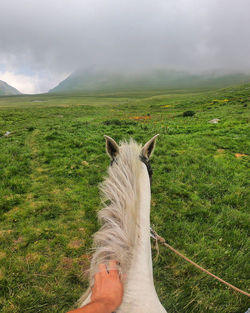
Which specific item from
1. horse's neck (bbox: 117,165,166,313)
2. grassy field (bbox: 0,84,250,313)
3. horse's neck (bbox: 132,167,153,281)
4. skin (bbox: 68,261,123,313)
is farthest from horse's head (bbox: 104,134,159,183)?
grassy field (bbox: 0,84,250,313)

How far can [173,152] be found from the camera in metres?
6.64

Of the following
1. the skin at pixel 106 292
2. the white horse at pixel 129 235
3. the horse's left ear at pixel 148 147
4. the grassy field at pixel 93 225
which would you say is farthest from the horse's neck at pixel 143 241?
the grassy field at pixel 93 225

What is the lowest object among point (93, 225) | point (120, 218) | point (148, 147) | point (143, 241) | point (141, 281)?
point (93, 225)

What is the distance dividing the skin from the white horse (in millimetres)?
45

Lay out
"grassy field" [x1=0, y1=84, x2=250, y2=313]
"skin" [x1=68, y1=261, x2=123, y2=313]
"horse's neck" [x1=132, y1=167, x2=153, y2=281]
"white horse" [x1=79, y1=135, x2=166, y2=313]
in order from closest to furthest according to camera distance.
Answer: "skin" [x1=68, y1=261, x2=123, y2=313], "white horse" [x1=79, y1=135, x2=166, y2=313], "horse's neck" [x1=132, y1=167, x2=153, y2=281], "grassy field" [x1=0, y1=84, x2=250, y2=313]

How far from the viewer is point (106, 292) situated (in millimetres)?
1176

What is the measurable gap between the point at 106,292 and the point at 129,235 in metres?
0.41

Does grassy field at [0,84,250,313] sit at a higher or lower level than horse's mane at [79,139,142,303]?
lower

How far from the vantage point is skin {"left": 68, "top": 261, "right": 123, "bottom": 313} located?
A: 1.05 metres

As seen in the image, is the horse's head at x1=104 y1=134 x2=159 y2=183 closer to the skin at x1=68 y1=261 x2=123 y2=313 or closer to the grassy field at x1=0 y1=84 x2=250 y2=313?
the skin at x1=68 y1=261 x2=123 y2=313

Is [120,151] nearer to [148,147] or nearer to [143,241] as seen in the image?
[148,147]

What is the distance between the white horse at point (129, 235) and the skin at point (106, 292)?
0.04 m

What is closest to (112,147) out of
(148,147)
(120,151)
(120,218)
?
(120,151)

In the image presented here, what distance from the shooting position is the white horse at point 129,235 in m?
1.21
